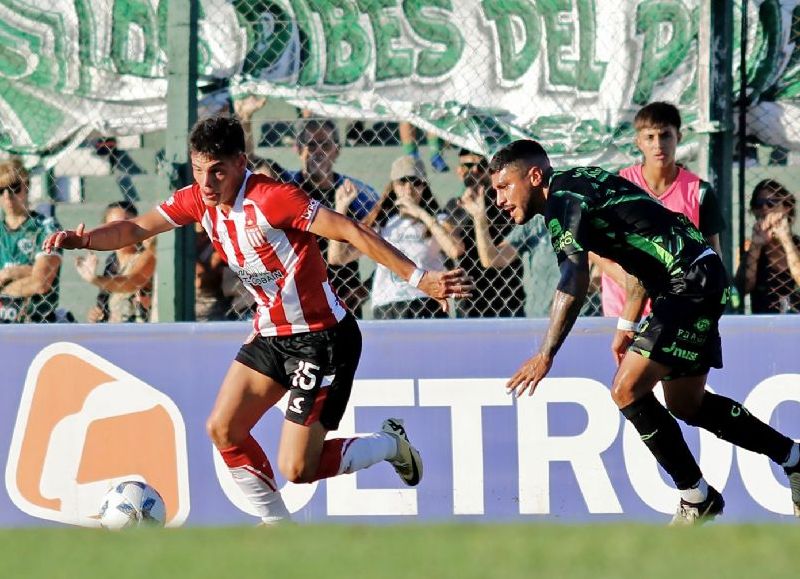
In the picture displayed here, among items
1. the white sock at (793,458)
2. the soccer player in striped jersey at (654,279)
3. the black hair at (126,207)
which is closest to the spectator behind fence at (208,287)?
the black hair at (126,207)

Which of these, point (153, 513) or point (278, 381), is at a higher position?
point (278, 381)

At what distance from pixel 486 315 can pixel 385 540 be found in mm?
4923

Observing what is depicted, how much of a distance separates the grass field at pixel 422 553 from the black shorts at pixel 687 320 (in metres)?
2.36

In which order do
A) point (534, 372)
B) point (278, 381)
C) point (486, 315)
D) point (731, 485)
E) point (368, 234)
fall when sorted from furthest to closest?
point (486, 315)
point (731, 485)
point (278, 381)
point (368, 234)
point (534, 372)

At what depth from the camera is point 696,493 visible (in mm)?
7688

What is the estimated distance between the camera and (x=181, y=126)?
916 cm

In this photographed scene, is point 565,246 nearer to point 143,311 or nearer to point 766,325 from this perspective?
point 766,325

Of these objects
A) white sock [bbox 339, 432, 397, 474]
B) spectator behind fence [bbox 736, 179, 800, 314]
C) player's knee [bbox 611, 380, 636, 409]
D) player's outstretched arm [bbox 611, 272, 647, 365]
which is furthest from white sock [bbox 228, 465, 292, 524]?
spectator behind fence [bbox 736, 179, 800, 314]

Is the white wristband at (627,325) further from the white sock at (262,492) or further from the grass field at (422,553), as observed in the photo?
the grass field at (422,553)

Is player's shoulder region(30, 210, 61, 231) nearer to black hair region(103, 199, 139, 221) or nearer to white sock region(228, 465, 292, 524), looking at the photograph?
black hair region(103, 199, 139, 221)

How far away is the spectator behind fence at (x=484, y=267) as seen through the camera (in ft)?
30.5

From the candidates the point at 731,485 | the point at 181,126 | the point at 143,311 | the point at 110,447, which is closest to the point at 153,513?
the point at 110,447

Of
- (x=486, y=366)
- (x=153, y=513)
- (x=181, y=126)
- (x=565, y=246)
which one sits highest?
(x=181, y=126)

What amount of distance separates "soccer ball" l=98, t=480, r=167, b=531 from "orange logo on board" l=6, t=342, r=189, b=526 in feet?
2.19
